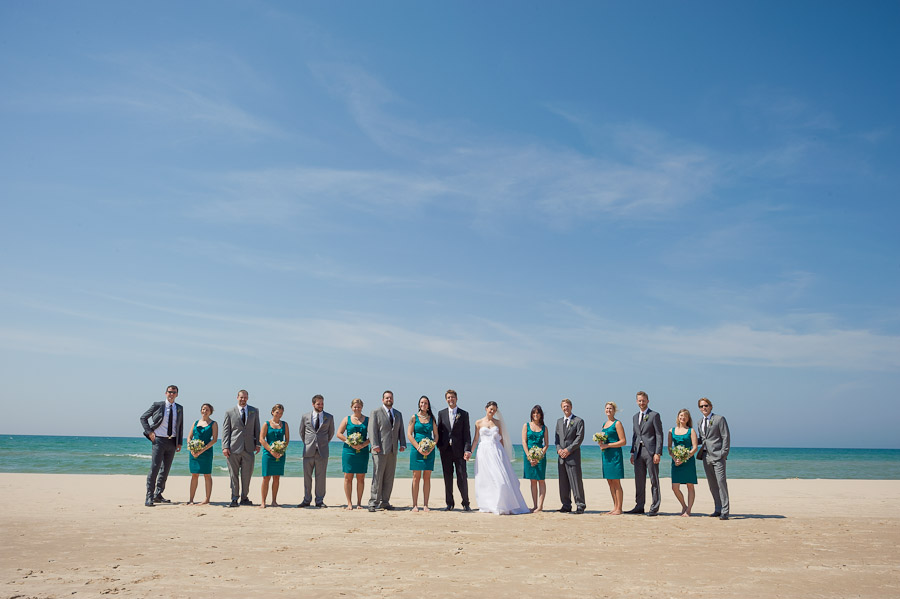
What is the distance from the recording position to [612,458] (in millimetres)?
10867

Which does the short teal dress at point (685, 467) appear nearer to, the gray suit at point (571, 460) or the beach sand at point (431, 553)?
the beach sand at point (431, 553)

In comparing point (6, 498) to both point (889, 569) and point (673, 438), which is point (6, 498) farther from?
point (889, 569)

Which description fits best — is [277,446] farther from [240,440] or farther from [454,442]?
[454,442]

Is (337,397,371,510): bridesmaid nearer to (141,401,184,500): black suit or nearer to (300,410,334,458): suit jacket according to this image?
(300,410,334,458): suit jacket

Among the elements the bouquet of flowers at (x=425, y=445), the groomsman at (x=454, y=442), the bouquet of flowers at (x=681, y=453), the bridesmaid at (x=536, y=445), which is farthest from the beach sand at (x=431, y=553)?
the bouquet of flowers at (x=425, y=445)

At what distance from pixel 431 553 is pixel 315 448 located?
4.74 meters

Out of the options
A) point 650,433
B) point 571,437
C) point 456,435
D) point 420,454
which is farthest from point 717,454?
point 420,454

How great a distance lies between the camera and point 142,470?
26234mm

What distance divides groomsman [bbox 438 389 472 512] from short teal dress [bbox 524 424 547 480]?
3.30 feet

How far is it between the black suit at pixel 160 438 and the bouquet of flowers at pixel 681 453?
Answer: 27.2ft

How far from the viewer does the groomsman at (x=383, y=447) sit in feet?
35.9

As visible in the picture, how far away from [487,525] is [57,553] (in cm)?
531

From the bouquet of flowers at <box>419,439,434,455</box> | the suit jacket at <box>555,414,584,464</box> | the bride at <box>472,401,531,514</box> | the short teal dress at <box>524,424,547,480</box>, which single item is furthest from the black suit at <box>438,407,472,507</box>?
the suit jacket at <box>555,414,584,464</box>

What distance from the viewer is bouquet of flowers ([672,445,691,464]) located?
1035 cm
